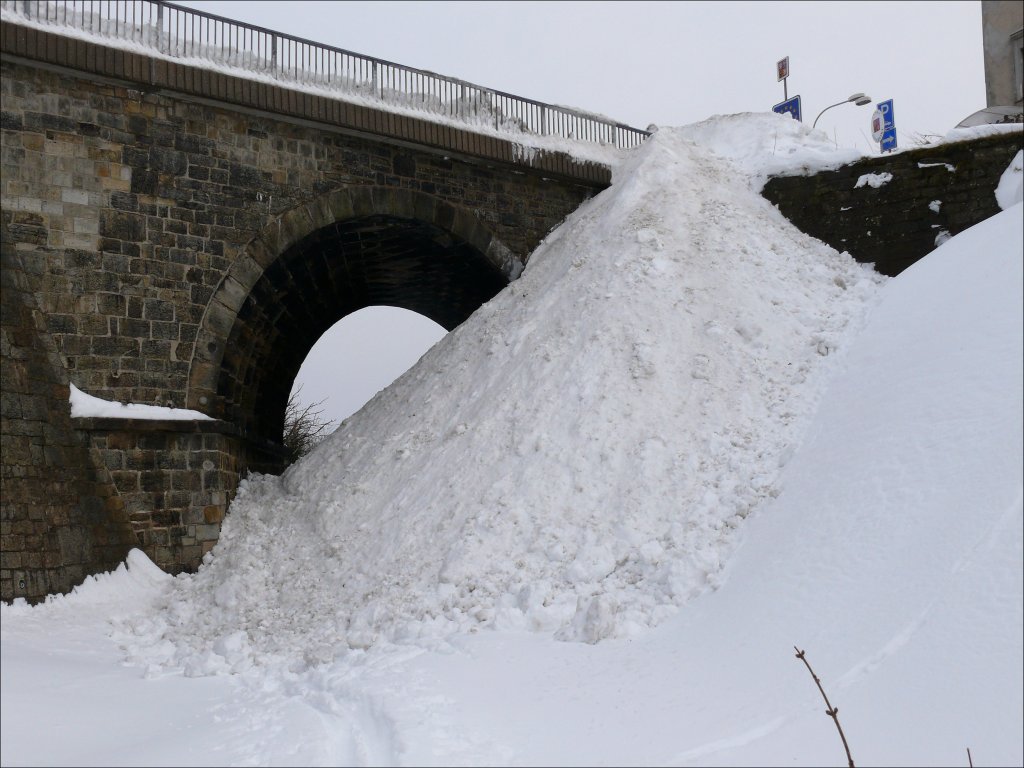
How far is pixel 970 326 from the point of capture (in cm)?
729

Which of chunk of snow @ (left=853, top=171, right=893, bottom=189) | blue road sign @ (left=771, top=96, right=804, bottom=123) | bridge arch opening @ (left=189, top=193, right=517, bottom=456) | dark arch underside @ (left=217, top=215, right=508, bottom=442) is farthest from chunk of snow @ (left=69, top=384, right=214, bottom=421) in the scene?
blue road sign @ (left=771, top=96, right=804, bottom=123)

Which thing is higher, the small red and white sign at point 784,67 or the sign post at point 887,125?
the small red and white sign at point 784,67

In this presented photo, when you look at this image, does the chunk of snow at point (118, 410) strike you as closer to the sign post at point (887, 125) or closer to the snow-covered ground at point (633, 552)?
the snow-covered ground at point (633, 552)

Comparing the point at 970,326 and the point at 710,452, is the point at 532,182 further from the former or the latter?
the point at 970,326

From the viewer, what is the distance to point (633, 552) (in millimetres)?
7250

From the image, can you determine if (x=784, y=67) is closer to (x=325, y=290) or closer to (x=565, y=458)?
(x=325, y=290)

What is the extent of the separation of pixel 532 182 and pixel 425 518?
22.6 feet

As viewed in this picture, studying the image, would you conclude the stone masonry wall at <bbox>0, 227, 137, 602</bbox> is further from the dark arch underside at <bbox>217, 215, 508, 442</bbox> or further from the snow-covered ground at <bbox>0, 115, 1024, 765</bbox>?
the dark arch underside at <bbox>217, 215, 508, 442</bbox>

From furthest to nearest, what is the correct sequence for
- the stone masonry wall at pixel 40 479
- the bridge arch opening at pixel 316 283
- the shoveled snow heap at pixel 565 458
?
the bridge arch opening at pixel 316 283 → the stone masonry wall at pixel 40 479 → the shoveled snow heap at pixel 565 458

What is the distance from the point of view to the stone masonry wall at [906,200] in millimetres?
11102

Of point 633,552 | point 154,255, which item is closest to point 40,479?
point 154,255

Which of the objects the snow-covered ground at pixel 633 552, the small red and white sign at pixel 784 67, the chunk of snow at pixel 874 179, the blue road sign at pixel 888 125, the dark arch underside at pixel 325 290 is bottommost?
the snow-covered ground at pixel 633 552

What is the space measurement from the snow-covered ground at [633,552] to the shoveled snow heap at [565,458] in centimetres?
4

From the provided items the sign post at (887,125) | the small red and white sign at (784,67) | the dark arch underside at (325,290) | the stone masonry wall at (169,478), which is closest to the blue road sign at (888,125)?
the sign post at (887,125)
